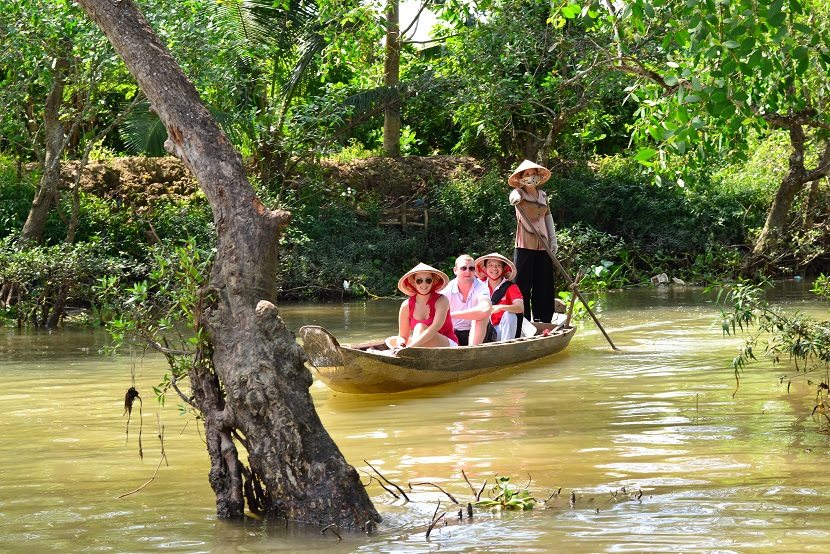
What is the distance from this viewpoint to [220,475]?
18.0ft

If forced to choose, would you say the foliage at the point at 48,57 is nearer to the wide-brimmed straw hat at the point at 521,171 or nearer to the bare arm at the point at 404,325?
the wide-brimmed straw hat at the point at 521,171

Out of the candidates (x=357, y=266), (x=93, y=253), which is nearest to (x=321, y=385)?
(x=93, y=253)

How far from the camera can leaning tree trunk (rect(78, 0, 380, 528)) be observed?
5.24 metres

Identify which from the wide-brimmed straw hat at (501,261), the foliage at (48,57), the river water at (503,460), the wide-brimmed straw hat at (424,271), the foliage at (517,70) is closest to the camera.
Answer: the river water at (503,460)

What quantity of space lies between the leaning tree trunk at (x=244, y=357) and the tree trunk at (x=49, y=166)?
1219 cm

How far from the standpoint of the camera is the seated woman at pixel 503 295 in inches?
451

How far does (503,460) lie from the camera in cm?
688

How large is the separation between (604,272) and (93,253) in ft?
30.5

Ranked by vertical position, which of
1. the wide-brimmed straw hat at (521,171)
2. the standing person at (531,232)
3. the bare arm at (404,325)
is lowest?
the bare arm at (404,325)

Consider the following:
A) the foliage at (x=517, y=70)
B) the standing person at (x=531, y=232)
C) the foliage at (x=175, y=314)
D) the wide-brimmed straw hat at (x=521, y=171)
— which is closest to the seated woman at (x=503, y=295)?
the standing person at (x=531, y=232)

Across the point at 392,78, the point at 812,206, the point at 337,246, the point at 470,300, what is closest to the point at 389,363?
the point at 470,300

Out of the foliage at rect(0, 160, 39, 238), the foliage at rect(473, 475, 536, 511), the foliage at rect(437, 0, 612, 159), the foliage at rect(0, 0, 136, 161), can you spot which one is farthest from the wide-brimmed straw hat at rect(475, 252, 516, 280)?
the foliage at rect(0, 160, 39, 238)

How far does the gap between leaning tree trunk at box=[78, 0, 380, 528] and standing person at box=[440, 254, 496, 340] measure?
5304 mm

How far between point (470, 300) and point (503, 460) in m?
4.19
